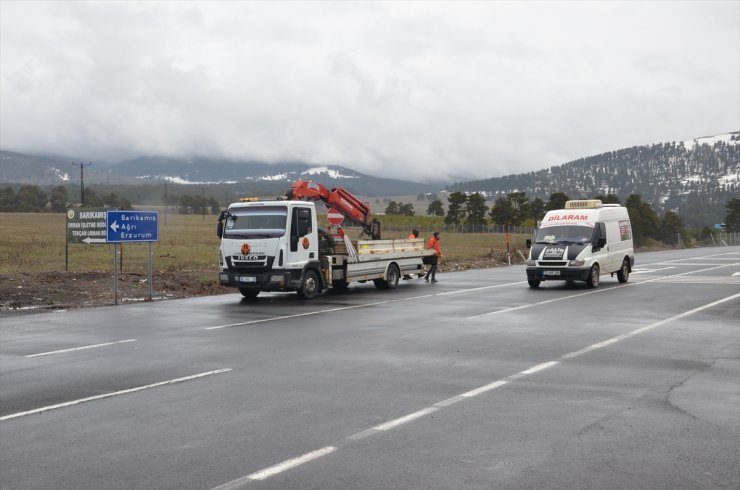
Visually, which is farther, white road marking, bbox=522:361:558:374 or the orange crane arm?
the orange crane arm

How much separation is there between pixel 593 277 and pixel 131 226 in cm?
1345

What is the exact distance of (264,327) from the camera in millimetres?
15125

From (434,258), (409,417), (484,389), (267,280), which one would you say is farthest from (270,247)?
(409,417)

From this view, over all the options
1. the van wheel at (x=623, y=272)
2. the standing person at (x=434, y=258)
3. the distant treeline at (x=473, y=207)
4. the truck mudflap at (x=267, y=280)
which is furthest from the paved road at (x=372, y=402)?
the distant treeline at (x=473, y=207)

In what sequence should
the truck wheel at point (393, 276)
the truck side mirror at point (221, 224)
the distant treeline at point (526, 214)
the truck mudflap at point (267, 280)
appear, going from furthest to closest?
the distant treeline at point (526, 214) → the truck wheel at point (393, 276) → the truck side mirror at point (221, 224) → the truck mudflap at point (267, 280)

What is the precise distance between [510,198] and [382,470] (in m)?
120

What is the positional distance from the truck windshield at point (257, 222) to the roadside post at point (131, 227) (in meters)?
2.28

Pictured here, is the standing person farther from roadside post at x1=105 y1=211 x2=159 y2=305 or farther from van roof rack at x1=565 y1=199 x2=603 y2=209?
roadside post at x1=105 y1=211 x2=159 y2=305

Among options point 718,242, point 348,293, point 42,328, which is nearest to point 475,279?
point 348,293

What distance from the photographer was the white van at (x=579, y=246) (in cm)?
2420

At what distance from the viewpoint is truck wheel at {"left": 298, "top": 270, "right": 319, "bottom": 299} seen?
69.0 ft

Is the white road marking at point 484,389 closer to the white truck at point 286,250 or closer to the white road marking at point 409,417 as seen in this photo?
the white road marking at point 409,417

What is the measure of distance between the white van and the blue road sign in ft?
36.7

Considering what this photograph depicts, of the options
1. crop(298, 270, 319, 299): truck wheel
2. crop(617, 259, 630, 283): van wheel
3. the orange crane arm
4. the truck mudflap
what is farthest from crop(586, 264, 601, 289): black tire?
the truck mudflap
